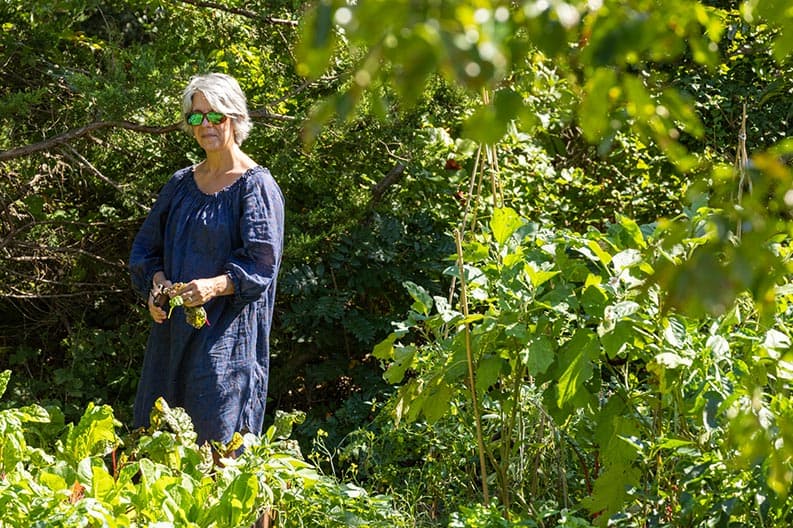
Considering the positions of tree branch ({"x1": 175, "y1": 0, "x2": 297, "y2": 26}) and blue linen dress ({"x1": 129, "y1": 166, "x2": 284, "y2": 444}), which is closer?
blue linen dress ({"x1": 129, "y1": 166, "x2": 284, "y2": 444})

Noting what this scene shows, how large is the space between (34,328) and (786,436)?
17.5ft

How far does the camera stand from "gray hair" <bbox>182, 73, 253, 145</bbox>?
3986 mm

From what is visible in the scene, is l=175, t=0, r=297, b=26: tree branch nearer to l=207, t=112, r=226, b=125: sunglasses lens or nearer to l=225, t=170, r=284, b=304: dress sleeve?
l=207, t=112, r=226, b=125: sunglasses lens

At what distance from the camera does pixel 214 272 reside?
389 cm

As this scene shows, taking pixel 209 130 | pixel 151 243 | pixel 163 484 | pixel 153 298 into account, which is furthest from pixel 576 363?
pixel 151 243

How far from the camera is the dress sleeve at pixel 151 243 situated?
405 cm

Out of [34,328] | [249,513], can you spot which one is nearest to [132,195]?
[34,328]

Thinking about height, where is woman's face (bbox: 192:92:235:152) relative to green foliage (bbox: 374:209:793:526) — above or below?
above

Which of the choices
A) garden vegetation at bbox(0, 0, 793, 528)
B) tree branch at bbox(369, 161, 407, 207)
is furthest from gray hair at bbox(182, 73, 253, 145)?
tree branch at bbox(369, 161, 407, 207)

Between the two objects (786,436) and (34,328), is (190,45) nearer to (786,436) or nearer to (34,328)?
(34,328)

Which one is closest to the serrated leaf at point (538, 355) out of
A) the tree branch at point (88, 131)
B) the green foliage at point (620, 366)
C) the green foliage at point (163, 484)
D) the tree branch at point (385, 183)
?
the green foliage at point (620, 366)

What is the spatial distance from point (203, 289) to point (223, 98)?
689 mm

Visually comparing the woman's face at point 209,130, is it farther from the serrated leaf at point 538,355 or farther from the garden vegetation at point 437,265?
the serrated leaf at point 538,355

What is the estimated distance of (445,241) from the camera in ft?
17.8
